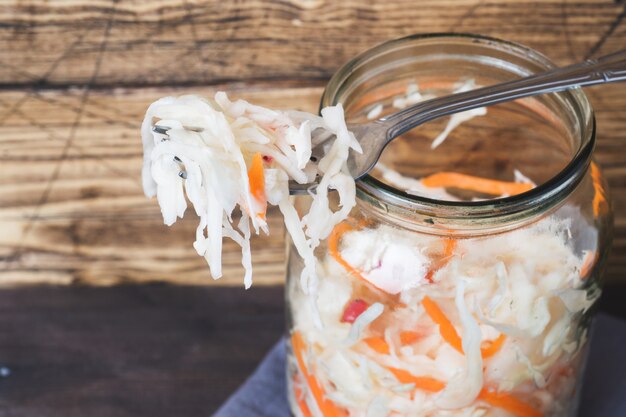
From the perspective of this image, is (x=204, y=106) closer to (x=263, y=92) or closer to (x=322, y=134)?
(x=322, y=134)

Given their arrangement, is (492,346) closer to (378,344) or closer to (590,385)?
(378,344)

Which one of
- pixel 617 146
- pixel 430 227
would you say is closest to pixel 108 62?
pixel 430 227

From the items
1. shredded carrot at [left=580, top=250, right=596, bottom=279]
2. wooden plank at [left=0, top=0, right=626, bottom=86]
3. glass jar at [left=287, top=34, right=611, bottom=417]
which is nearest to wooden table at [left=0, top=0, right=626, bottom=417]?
wooden plank at [left=0, top=0, right=626, bottom=86]

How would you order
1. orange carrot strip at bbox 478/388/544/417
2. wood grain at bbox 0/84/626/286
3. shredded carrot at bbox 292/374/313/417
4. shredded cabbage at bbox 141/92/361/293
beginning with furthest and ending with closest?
1. wood grain at bbox 0/84/626/286
2. shredded carrot at bbox 292/374/313/417
3. orange carrot strip at bbox 478/388/544/417
4. shredded cabbage at bbox 141/92/361/293

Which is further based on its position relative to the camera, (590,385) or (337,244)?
(590,385)

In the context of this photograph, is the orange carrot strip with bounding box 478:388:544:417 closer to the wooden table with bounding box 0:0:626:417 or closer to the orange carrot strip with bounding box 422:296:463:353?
the orange carrot strip with bounding box 422:296:463:353

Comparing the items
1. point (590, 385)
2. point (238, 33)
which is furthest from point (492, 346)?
point (238, 33)

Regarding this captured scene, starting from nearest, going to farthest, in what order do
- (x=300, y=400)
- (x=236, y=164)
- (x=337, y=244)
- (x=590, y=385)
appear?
(x=236, y=164) < (x=337, y=244) < (x=300, y=400) < (x=590, y=385)

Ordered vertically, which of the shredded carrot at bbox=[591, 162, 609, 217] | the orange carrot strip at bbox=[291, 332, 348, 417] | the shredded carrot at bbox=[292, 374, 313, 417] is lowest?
the shredded carrot at bbox=[292, 374, 313, 417]
